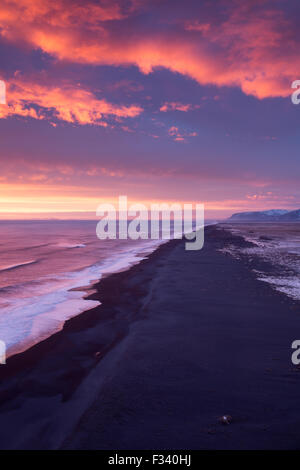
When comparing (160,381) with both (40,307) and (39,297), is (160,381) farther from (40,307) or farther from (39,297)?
(39,297)

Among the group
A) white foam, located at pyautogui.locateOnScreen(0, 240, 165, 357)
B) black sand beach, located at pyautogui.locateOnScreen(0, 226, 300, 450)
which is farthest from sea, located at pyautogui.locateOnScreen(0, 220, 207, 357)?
black sand beach, located at pyautogui.locateOnScreen(0, 226, 300, 450)

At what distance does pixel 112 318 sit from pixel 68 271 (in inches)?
490

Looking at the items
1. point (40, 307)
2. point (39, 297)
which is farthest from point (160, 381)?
point (39, 297)

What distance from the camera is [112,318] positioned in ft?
32.9

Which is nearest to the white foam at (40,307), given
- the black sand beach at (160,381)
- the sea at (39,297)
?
the sea at (39,297)

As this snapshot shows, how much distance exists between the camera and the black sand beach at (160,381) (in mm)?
4316

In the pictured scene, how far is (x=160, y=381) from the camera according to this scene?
19.1 feet

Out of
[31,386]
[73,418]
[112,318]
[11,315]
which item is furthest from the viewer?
[11,315]

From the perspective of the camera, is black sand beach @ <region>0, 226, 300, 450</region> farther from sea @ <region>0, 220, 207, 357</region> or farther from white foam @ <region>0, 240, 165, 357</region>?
sea @ <region>0, 220, 207, 357</region>

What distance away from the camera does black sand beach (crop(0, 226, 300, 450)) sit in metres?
4.32

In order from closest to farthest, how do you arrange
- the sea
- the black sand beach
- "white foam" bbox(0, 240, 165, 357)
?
the black sand beach, "white foam" bbox(0, 240, 165, 357), the sea

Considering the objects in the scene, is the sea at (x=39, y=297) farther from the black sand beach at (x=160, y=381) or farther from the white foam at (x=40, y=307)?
the black sand beach at (x=160, y=381)
